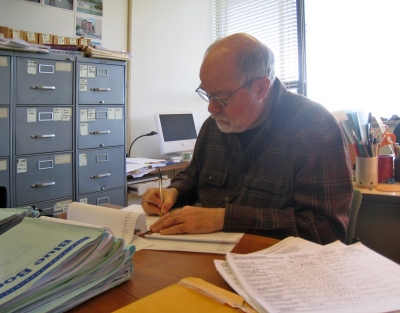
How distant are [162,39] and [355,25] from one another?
1742 mm

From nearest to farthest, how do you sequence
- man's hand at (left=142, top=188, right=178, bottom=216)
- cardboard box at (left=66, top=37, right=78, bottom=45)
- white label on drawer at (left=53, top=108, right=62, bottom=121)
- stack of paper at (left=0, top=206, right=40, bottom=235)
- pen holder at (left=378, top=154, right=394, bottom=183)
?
Result: stack of paper at (left=0, top=206, right=40, bottom=235)
man's hand at (left=142, top=188, right=178, bottom=216)
pen holder at (left=378, top=154, right=394, bottom=183)
white label on drawer at (left=53, top=108, right=62, bottom=121)
cardboard box at (left=66, top=37, right=78, bottom=45)

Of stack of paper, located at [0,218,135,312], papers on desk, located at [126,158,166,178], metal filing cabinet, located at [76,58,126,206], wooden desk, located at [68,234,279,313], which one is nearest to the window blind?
papers on desk, located at [126,158,166,178]

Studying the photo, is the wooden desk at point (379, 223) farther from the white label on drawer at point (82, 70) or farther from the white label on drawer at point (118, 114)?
the white label on drawer at point (82, 70)

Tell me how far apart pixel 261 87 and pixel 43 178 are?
1556 mm

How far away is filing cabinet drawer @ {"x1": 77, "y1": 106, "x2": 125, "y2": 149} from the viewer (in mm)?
2422

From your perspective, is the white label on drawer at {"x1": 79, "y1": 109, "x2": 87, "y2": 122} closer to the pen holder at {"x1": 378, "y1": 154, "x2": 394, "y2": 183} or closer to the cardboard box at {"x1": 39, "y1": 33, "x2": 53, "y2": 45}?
the cardboard box at {"x1": 39, "y1": 33, "x2": 53, "y2": 45}

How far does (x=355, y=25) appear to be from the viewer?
3025 mm

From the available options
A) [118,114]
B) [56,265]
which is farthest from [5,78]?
[56,265]

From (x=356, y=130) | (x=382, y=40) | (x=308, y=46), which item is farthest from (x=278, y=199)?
(x=308, y=46)

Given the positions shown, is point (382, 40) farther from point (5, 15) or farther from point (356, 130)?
point (5, 15)

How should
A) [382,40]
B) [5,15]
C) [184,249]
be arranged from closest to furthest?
[184,249] → [5,15] → [382,40]

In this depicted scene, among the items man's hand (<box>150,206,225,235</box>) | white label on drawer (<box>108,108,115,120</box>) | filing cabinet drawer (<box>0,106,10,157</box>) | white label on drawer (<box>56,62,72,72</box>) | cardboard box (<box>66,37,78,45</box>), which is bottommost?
man's hand (<box>150,206,225,235</box>)

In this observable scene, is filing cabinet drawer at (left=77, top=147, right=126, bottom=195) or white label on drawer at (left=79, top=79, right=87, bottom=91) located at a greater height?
white label on drawer at (left=79, top=79, right=87, bottom=91)

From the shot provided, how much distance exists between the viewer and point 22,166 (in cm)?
215
